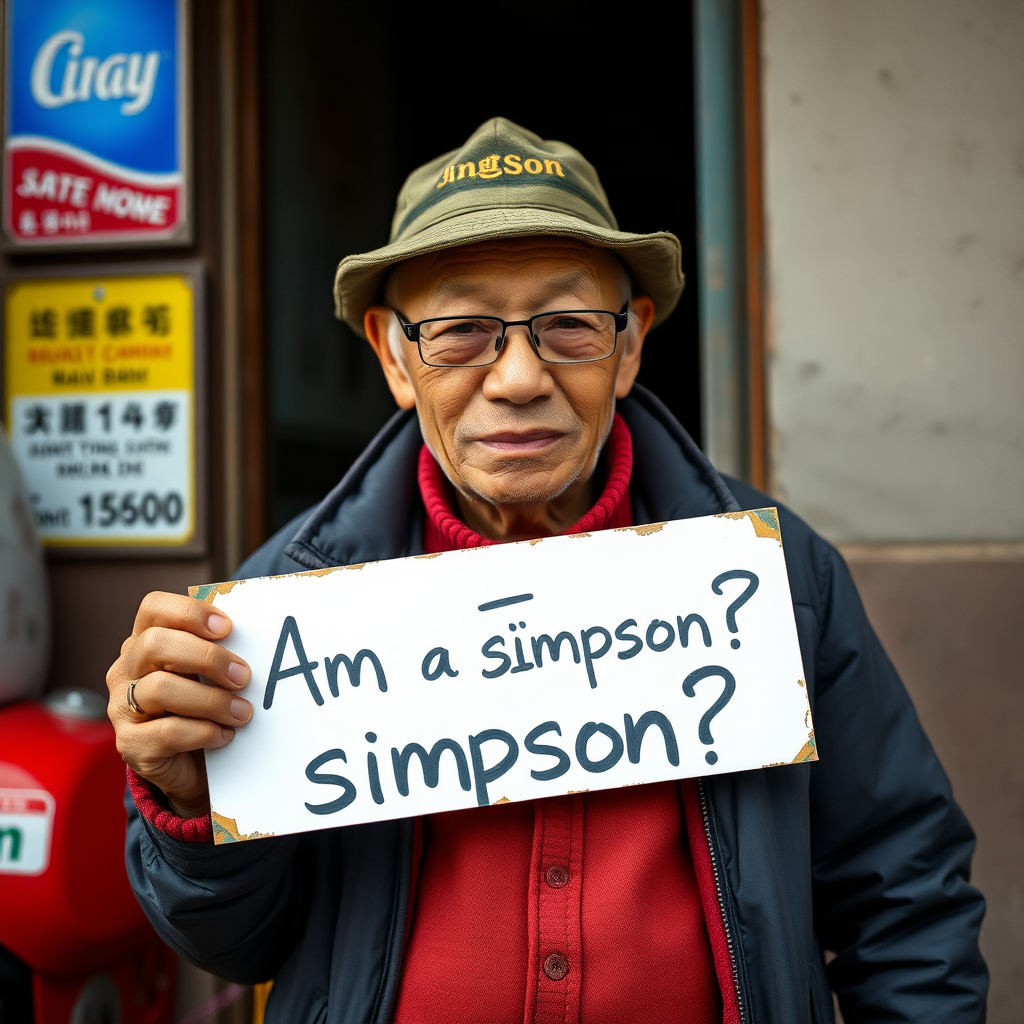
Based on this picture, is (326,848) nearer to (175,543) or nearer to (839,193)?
(175,543)

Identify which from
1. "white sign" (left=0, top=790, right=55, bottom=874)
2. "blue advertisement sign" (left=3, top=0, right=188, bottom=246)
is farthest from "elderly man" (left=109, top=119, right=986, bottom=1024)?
"blue advertisement sign" (left=3, top=0, right=188, bottom=246)

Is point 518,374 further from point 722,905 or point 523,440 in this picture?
point 722,905

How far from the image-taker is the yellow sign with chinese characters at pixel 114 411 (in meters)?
2.42

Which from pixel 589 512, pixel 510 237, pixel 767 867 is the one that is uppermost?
pixel 510 237

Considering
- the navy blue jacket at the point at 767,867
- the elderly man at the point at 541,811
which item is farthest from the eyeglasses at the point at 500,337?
the navy blue jacket at the point at 767,867

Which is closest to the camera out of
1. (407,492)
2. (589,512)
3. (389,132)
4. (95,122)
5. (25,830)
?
(589,512)

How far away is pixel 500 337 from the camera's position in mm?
1230

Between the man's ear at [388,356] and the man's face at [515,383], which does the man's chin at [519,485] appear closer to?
the man's face at [515,383]

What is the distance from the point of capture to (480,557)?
1161mm

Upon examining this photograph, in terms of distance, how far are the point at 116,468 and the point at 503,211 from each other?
5.36ft

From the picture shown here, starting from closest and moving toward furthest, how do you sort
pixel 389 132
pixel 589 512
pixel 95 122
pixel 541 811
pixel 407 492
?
pixel 541 811
pixel 589 512
pixel 407 492
pixel 95 122
pixel 389 132

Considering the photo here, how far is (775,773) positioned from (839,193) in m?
1.57

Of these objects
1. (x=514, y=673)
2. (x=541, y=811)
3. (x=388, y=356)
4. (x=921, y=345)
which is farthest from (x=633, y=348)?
(x=921, y=345)

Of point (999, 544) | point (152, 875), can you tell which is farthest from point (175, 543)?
point (999, 544)
